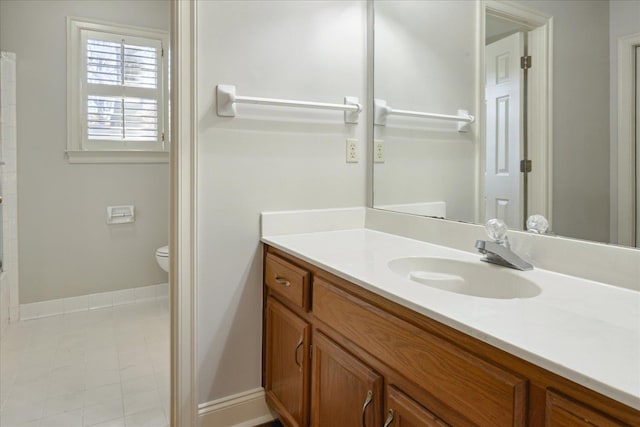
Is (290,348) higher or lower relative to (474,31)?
lower

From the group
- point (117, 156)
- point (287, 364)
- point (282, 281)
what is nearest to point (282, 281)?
point (282, 281)

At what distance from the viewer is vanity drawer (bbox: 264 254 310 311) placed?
135 cm

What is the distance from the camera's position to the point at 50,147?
2.91 m

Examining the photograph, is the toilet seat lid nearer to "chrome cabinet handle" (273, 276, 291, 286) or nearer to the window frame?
the window frame

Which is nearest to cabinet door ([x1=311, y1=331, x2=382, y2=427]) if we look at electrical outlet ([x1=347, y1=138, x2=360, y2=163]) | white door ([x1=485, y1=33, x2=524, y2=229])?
white door ([x1=485, y1=33, x2=524, y2=229])

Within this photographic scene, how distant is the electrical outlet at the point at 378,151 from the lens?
1907mm

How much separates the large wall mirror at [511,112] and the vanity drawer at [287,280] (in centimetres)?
59

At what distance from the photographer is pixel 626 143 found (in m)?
1.02

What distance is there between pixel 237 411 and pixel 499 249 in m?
1.22

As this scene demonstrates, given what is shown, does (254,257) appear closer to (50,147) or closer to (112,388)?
(112,388)

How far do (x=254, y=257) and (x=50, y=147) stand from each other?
2136 millimetres

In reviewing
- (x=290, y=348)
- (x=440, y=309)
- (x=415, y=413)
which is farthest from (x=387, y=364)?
(x=290, y=348)

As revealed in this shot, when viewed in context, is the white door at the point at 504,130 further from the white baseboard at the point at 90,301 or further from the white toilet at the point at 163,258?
the white baseboard at the point at 90,301

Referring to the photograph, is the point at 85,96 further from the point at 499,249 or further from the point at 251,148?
the point at 499,249
